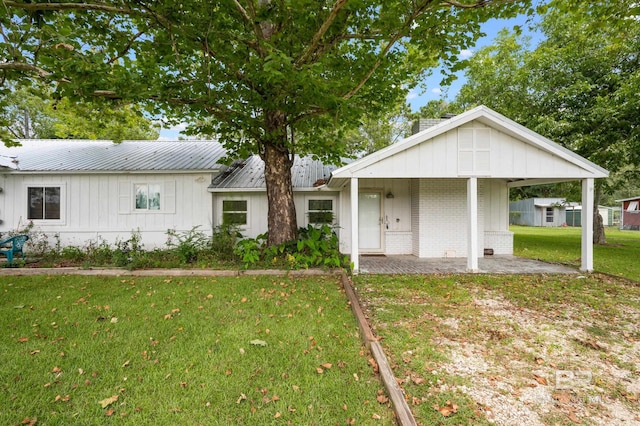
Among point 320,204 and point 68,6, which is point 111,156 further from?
point 320,204

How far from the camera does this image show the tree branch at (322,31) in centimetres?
523

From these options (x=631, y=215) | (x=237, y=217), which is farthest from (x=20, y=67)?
(x=631, y=215)

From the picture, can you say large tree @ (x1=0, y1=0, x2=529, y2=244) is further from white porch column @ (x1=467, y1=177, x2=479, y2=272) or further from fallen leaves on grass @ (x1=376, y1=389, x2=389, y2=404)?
fallen leaves on grass @ (x1=376, y1=389, x2=389, y2=404)

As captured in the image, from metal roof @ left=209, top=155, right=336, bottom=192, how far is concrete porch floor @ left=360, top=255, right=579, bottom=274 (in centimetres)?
343

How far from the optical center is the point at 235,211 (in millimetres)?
10438

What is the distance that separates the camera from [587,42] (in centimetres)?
1128

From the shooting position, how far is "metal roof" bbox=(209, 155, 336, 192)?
10.1m

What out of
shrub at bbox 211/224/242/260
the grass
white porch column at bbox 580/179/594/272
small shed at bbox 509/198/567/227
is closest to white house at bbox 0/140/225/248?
shrub at bbox 211/224/242/260

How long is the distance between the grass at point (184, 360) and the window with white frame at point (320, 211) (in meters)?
5.07

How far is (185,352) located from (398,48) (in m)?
8.41

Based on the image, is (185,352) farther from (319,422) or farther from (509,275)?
(509,275)

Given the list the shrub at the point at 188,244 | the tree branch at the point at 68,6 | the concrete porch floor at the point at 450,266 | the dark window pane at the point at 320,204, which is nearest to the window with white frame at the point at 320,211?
the dark window pane at the point at 320,204

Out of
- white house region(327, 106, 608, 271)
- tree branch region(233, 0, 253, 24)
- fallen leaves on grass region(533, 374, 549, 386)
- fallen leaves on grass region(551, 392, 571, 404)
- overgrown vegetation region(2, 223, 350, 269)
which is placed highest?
tree branch region(233, 0, 253, 24)

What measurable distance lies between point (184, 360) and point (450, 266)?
7314mm
